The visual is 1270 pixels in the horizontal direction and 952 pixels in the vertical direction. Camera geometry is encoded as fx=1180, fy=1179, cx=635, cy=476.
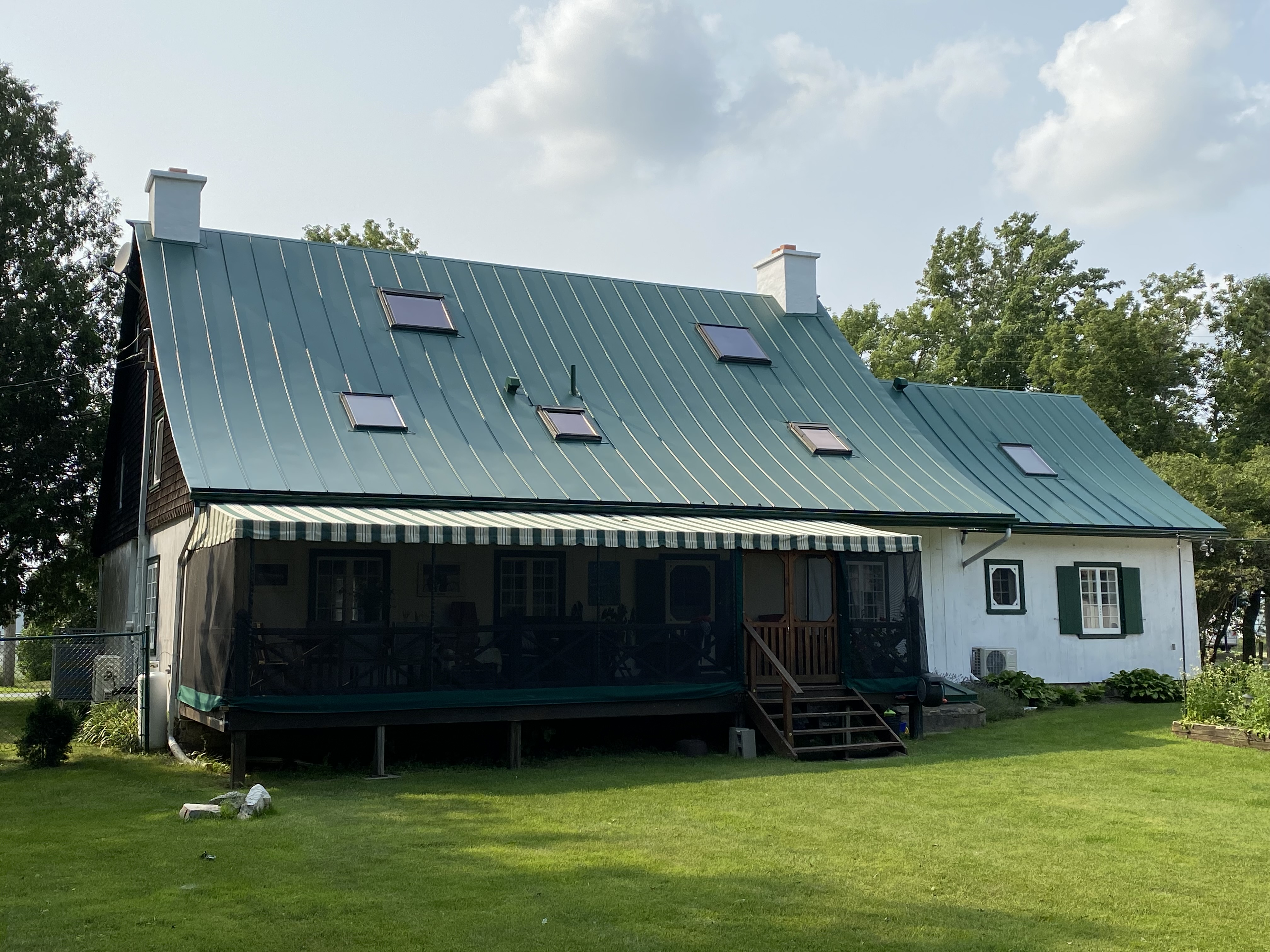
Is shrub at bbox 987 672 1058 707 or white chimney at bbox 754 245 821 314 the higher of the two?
white chimney at bbox 754 245 821 314

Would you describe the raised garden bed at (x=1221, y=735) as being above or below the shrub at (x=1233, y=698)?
below

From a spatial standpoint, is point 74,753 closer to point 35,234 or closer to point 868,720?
point 868,720

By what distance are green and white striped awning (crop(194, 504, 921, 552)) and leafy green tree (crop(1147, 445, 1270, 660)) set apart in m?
12.9

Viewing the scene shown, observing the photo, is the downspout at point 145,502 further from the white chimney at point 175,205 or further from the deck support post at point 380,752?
the deck support post at point 380,752

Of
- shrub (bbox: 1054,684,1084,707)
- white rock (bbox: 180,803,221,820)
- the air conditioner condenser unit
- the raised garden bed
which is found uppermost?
the air conditioner condenser unit

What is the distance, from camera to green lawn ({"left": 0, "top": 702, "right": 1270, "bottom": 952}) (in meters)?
6.28

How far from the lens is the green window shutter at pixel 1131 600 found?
783 inches

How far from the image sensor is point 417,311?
17578 millimetres

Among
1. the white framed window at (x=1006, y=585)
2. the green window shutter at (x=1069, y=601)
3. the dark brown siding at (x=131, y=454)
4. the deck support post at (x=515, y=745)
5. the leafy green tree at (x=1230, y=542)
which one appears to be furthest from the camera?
the leafy green tree at (x=1230, y=542)

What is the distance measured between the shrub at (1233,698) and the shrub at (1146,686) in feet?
13.0

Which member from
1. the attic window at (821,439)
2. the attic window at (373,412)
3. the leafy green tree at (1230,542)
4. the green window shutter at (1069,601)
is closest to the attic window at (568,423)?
the attic window at (373,412)

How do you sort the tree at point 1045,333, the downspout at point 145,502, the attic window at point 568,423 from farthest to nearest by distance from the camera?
the tree at point 1045,333
the downspout at point 145,502
the attic window at point 568,423

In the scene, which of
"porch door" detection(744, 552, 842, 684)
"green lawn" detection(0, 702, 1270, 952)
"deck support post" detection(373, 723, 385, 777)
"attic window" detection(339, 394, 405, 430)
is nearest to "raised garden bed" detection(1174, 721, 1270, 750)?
"green lawn" detection(0, 702, 1270, 952)

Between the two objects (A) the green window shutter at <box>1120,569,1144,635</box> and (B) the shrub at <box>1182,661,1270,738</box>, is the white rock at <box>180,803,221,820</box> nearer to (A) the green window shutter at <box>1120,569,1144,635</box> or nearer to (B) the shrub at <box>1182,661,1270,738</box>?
(B) the shrub at <box>1182,661,1270,738</box>
